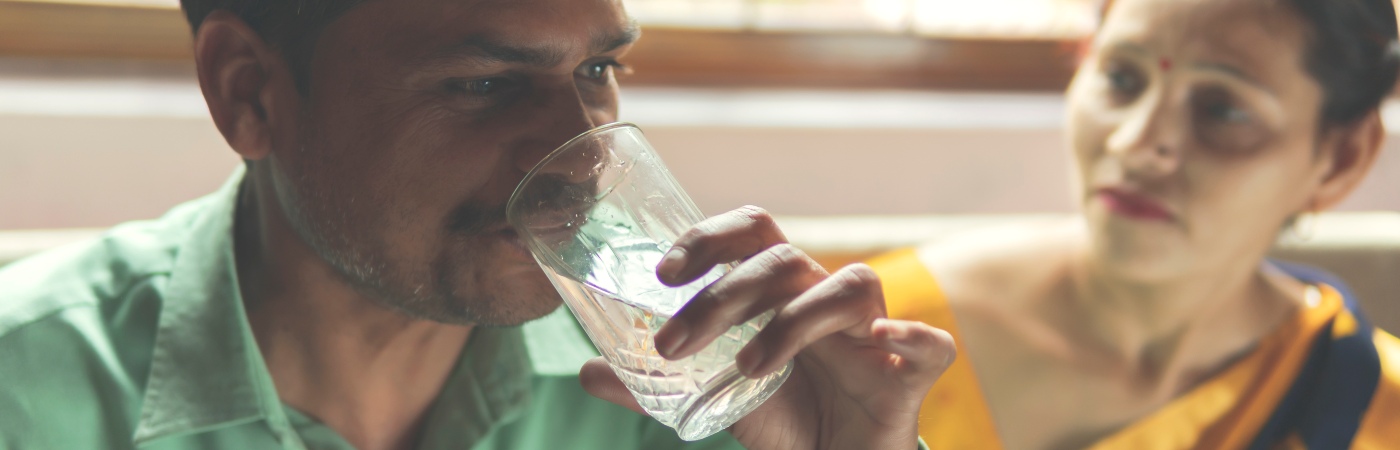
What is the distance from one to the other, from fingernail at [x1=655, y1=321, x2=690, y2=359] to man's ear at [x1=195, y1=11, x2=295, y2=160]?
47cm

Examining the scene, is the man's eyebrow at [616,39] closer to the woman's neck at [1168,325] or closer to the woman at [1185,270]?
the woman at [1185,270]

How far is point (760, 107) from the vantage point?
1.92 metres

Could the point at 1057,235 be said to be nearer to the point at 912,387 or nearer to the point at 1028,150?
the point at 1028,150

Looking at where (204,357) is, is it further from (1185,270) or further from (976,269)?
(1185,270)

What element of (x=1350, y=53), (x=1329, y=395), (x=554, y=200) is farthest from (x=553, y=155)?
(x=1329, y=395)

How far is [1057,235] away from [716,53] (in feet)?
2.27

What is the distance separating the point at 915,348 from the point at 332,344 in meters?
0.52

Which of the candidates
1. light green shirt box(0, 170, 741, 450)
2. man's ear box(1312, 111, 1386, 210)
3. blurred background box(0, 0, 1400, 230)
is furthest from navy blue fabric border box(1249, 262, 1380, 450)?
light green shirt box(0, 170, 741, 450)

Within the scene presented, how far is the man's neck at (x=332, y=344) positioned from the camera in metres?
0.97

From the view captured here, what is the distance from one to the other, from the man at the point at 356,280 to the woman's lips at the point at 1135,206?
57cm

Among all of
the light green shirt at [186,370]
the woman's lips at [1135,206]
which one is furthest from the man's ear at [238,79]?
the woman's lips at [1135,206]

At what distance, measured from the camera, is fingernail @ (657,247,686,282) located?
25.8 inches

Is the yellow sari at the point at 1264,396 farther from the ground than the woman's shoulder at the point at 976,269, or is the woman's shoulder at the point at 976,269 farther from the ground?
the woman's shoulder at the point at 976,269

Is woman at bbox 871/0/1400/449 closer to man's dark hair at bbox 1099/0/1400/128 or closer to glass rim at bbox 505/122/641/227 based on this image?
man's dark hair at bbox 1099/0/1400/128
